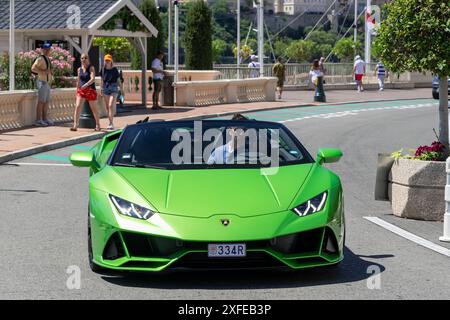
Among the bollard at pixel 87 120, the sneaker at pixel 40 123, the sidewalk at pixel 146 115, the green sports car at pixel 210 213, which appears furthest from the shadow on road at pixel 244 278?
the sneaker at pixel 40 123

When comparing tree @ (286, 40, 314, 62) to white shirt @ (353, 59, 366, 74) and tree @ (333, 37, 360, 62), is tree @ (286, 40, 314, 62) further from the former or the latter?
white shirt @ (353, 59, 366, 74)

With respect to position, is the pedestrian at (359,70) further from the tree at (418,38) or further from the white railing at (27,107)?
the tree at (418,38)

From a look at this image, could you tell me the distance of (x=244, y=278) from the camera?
27.7 feet

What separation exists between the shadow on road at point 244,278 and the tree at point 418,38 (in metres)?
4.66

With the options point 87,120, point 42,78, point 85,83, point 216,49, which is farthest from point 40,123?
point 216,49

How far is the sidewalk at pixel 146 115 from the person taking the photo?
856 inches

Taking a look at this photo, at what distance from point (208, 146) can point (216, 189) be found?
4.14 ft

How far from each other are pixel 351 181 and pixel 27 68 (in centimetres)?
1666

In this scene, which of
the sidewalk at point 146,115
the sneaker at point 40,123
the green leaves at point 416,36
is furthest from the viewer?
the sneaker at point 40,123

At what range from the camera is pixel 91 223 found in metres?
8.50

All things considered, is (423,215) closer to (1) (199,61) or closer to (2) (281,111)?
(2) (281,111)

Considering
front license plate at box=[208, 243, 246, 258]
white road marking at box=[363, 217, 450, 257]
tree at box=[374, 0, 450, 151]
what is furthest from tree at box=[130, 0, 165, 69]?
front license plate at box=[208, 243, 246, 258]
